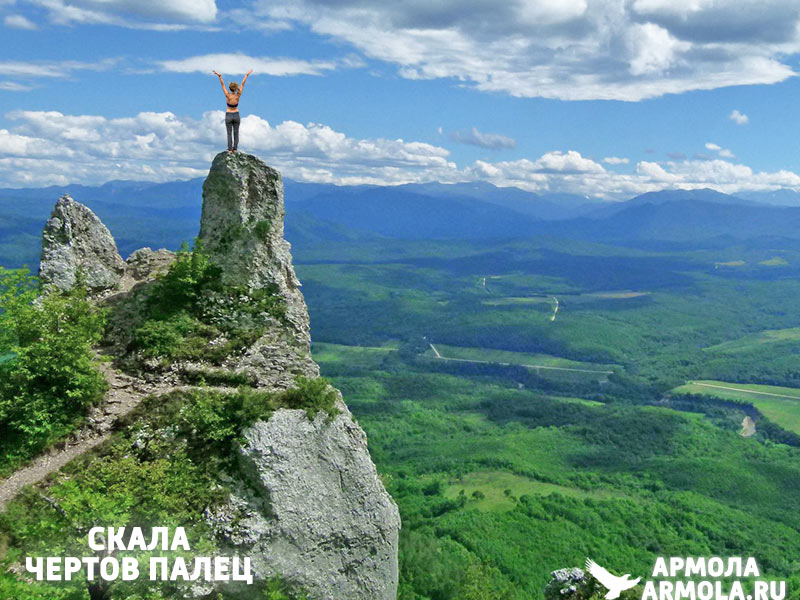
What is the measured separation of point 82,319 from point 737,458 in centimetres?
16681

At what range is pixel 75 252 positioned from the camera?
34000 millimetres

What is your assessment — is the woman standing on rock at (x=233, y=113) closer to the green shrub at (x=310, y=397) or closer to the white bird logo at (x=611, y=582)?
the green shrub at (x=310, y=397)

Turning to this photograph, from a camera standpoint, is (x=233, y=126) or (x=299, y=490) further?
(x=233, y=126)

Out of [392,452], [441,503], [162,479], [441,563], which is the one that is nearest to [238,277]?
[162,479]

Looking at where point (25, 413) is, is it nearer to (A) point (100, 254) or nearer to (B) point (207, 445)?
(B) point (207, 445)

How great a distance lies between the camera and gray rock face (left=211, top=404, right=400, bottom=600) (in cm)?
2302

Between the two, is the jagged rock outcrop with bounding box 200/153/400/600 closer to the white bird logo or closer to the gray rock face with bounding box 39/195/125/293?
the gray rock face with bounding box 39/195/125/293

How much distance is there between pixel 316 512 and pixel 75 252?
823 inches

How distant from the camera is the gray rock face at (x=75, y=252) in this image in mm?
32875

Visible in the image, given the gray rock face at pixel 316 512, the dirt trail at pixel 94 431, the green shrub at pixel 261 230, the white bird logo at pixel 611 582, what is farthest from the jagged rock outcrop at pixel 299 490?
the white bird logo at pixel 611 582

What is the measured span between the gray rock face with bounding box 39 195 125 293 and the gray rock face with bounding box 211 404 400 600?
16.5m

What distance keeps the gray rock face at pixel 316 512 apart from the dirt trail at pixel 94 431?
6360 millimetres

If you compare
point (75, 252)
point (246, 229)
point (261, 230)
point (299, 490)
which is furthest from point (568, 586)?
point (75, 252)

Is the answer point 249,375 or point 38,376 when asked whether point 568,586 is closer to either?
point 249,375
